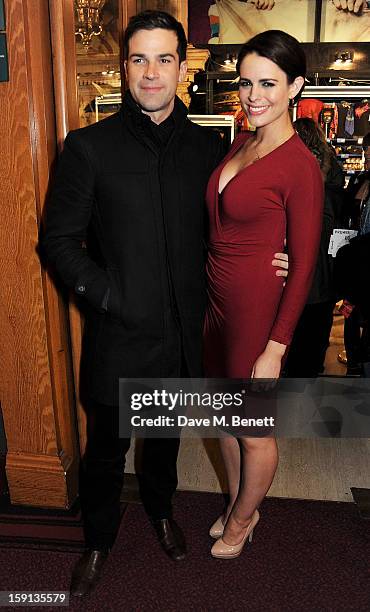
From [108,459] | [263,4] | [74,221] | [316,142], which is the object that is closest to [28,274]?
A: [74,221]

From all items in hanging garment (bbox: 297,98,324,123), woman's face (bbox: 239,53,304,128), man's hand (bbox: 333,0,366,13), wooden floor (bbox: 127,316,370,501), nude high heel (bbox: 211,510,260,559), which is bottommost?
wooden floor (bbox: 127,316,370,501)

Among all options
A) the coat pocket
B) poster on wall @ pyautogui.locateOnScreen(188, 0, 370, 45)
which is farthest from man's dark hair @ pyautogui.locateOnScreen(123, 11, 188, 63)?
poster on wall @ pyautogui.locateOnScreen(188, 0, 370, 45)

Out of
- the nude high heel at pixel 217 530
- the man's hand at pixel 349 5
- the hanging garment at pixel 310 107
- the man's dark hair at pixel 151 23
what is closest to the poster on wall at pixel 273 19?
the man's hand at pixel 349 5

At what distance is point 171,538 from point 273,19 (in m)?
6.02

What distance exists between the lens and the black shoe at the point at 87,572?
1791 millimetres

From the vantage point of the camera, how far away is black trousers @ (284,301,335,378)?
9.72 feet

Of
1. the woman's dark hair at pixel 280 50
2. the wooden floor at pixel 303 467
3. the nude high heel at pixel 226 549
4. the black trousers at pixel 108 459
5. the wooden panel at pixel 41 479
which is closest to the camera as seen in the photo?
the woman's dark hair at pixel 280 50

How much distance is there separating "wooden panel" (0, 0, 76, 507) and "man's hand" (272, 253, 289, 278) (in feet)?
2.76

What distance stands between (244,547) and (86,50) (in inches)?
77.5

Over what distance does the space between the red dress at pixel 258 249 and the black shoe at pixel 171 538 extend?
0.64 m

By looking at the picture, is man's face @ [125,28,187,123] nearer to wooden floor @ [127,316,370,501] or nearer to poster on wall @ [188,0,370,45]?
wooden floor @ [127,316,370,501]

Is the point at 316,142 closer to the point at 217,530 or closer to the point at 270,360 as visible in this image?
the point at 270,360

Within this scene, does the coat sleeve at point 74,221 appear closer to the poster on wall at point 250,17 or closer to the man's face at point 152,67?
the man's face at point 152,67

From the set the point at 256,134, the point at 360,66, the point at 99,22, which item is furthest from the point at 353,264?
the point at 360,66
